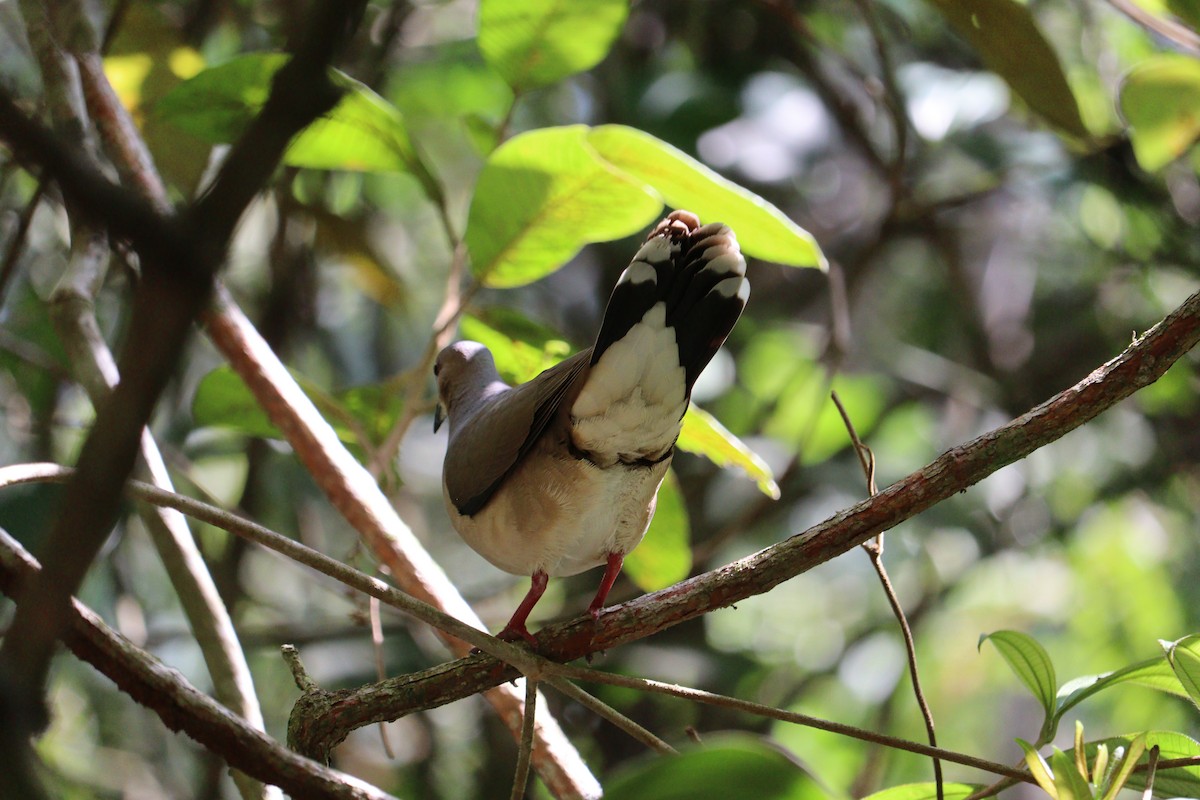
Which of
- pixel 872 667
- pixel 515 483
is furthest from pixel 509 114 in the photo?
pixel 872 667

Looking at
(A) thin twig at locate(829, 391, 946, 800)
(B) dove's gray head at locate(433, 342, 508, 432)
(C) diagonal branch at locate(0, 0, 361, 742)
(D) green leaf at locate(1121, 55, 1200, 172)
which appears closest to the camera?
(C) diagonal branch at locate(0, 0, 361, 742)

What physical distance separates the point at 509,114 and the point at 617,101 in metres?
1.51

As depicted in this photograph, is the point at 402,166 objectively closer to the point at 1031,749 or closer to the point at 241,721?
the point at 241,721

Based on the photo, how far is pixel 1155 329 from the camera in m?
1.28

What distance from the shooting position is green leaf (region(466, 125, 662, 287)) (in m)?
2.06

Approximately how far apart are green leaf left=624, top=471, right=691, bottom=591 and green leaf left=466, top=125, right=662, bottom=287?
0.61 metres

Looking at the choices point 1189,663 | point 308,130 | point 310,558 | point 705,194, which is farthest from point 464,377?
point 1189,663

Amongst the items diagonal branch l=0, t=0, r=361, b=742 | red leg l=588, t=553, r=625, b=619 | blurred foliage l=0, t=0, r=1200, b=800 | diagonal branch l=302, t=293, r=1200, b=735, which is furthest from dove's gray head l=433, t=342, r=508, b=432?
diagonal branch l=0, t=0, r=361, b=742

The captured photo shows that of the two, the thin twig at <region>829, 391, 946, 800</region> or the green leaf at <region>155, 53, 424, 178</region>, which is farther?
the green leaf at <region>155, 53, 424, 178</region>

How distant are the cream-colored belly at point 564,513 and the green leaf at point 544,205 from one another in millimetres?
490

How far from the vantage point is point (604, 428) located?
1.88 metres

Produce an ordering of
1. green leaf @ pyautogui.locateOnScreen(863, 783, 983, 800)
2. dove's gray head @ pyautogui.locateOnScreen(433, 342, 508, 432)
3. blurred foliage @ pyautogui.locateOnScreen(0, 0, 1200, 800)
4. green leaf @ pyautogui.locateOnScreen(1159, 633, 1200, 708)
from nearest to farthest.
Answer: green leaf @ pyautogui.locateOnScreen(1159, 633, 1200, 708)
green leaf @ pyautogui.locateOnScreen(863, 783, 983, 800)
dove's gray head @ pyautogui.locateOnScreen(433, 342, 508, 432)
blurred foliage @ pyautogui.locateOnScreen(0, 0, 1200, 800)

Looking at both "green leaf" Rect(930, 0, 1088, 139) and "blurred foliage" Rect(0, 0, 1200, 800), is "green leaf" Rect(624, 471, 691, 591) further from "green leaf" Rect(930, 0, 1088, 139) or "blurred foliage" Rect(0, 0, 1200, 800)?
"green leaf" Rect(930, 0, 1088, 139)

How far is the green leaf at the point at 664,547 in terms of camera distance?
95.9 inches
